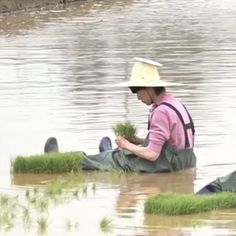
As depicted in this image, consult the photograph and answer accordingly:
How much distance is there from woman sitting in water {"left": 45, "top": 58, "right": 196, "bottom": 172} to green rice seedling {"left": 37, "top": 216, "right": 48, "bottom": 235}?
174 cm

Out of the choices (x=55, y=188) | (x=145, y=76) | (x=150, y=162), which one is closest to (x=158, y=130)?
(x=150, y=162)

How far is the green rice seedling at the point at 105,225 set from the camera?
6705 mm

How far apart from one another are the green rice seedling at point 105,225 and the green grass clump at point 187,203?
398 mm

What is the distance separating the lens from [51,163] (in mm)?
8758

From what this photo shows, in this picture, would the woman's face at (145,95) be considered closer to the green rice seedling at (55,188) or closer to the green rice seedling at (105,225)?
the green rice seedling at (55,188)

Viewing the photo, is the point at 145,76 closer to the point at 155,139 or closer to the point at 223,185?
the point at 155,139

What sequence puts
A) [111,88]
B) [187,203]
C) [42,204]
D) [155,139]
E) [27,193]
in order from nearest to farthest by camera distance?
[187,203] → [42,204] → [27,193] → [155,139] → [111,88]

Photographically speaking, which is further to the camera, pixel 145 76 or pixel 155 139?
pixel 145 76

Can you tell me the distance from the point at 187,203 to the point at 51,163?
1.95 m

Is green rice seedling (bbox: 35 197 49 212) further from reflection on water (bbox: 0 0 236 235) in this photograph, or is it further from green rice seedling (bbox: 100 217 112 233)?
green rice seedling (bbox: 100 217 112 233)

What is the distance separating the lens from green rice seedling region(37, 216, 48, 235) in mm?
6699

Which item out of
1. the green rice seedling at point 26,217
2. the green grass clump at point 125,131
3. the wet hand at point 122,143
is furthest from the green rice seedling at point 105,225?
the green grass clump at point 125,131

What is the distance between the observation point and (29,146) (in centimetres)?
1020

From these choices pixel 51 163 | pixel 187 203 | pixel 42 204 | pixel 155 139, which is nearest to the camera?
pixel 187 203
